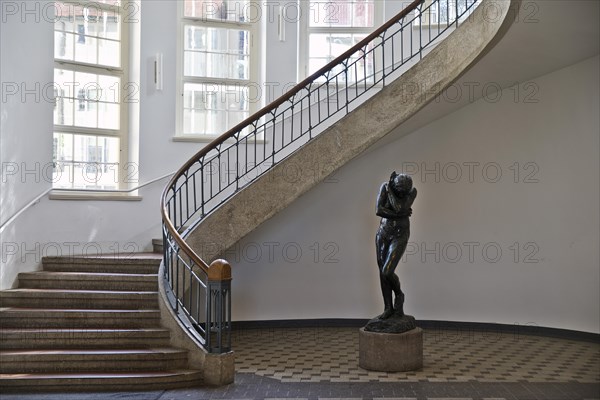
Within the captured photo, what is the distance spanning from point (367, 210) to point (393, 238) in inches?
104

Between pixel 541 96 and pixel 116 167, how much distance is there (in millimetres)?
5457

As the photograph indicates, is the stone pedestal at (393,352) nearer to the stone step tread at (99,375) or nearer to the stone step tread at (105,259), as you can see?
the stone step tread at (99,375)

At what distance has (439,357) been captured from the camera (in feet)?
25.6

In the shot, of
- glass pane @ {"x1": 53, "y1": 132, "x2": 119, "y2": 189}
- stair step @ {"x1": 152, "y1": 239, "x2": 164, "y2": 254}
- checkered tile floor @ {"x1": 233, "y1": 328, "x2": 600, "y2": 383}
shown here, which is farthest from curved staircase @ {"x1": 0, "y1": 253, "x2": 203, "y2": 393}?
glass pane @ {"x1": 53, "y1": 132, "x2": 119, "y2": 189}

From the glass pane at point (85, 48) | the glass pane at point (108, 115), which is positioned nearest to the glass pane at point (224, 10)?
the glass pane at point (85, 48)

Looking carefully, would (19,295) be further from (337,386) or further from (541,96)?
(541,96)

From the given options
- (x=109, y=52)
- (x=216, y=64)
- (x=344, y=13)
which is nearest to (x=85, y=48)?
(x=109, y=52)

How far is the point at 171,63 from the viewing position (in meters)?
9.90

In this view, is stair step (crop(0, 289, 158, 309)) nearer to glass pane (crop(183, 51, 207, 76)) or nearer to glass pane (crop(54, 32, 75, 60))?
glass pane (crop(54, 32, 75, 60))

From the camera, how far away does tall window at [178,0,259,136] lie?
10.2 metres

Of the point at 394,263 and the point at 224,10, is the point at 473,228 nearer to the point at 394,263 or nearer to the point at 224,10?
the point at 394,263

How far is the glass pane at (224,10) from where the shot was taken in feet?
33.7

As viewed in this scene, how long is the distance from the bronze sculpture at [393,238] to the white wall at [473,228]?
2499mm

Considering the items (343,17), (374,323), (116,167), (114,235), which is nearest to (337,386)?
(374,323)
